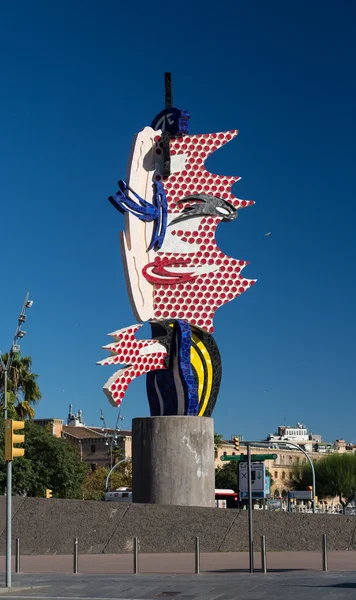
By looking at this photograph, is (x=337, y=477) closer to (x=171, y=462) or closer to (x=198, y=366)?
(x=198, y=366)

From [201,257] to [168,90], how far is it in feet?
18.0

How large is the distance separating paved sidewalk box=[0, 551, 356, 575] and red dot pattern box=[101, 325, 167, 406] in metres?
4.92

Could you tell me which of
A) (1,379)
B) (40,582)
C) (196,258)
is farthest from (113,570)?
(1,379)

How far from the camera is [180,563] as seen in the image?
22.4 m

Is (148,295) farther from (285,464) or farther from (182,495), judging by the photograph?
(285,464)

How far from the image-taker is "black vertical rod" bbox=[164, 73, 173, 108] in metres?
31.3

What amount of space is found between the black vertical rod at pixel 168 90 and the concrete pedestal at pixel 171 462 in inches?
384

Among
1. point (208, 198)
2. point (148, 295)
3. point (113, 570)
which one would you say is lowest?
point (113, 570)

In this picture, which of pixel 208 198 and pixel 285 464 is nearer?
pixel 208 198

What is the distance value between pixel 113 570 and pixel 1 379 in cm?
3295

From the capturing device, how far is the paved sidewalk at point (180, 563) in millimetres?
20484

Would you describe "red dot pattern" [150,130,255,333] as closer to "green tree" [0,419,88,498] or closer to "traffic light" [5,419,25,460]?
"traffic light" [5,419,25,460]

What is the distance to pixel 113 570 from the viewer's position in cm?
2086

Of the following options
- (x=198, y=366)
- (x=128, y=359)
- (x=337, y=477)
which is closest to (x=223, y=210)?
(x=198, y=366)
